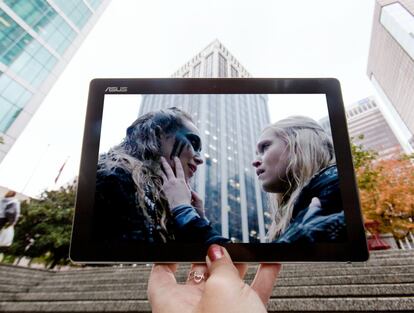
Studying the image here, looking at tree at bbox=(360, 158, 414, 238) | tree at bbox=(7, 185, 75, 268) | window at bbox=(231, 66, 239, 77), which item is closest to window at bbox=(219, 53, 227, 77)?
window at bbox=(231, 66, 239, 77)

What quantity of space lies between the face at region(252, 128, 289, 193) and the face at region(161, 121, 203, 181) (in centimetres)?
40

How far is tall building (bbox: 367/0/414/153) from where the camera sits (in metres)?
33.2

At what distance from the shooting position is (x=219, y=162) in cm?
159

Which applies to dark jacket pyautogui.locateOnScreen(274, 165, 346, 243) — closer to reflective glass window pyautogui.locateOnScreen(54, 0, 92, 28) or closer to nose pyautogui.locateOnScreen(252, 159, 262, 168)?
nose pyautogui.locateOnScreen(252, 159, 262, 168)

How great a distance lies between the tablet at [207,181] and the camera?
1.27 m

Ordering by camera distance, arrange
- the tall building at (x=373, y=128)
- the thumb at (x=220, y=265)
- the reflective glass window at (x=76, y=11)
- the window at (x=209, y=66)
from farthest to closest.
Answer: the tall building at (x=373, y=128) → the window at (x=209, y=66) → the reflective glass window at (x=76, y=11) → the thumb at (x=220, y=265)

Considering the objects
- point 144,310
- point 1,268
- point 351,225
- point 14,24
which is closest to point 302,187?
point 351,225

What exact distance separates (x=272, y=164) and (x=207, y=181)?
1.41 ft

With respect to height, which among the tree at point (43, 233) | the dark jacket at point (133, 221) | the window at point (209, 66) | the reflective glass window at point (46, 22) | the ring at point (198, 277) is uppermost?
the window at point (209, 66)

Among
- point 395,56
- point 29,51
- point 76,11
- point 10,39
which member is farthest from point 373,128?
point 10,39

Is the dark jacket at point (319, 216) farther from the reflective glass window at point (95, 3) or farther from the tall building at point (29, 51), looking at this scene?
the reflective glass window at point (95, 3)

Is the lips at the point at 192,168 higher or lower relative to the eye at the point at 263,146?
lower

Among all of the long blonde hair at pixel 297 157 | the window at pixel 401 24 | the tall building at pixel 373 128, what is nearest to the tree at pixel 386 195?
the long blonde hair at pixel 297 157

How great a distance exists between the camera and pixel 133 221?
1326 millimetres
